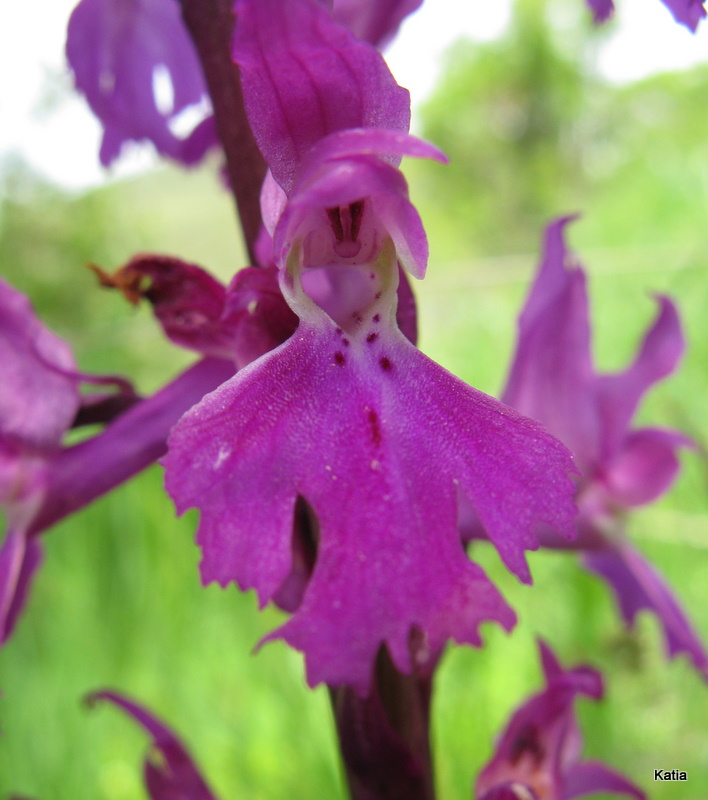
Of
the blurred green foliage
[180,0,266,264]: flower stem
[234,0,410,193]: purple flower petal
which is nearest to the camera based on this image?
[234,0,410,193]: purple flower petal

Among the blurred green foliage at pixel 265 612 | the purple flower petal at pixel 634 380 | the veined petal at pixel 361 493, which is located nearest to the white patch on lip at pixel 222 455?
the veined petal at pixel 361 493

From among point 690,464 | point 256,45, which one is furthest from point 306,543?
point 690,464

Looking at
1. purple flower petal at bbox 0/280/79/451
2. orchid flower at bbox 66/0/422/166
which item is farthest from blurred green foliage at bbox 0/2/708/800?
purple flower petal at bbox 0/280/79/451

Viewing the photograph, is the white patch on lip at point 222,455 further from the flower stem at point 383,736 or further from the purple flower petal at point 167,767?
the purple flower petal at point 167,767

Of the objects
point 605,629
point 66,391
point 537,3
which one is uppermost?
point 537,3

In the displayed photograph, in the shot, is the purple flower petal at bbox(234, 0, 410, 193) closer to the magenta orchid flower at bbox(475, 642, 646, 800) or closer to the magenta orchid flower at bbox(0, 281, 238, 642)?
the magenta orchid flower at bbox(0, 281, 238, 642)

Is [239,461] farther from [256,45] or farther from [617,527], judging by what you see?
[617,527]
